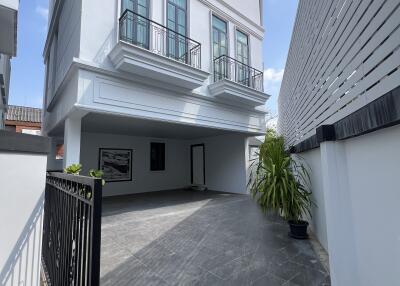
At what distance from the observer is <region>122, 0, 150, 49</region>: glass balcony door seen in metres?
4.91

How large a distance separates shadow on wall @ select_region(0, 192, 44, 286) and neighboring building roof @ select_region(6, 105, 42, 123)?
1488 cm

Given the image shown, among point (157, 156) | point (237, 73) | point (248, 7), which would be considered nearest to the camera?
point (237, 73)

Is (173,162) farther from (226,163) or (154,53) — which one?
(154,53)

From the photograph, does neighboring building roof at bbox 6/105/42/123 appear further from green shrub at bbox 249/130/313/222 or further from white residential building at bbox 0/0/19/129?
green shrub at bbox 249/130/313/222

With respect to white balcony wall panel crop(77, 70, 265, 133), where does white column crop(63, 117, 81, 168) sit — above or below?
below

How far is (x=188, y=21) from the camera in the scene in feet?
20.6

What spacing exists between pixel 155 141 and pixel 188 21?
531cm

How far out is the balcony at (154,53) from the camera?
4469mm

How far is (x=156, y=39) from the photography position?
211 inches

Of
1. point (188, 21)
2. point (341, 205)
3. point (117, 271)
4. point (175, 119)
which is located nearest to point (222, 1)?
point (188, 21)

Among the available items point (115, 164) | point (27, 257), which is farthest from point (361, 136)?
point (115, 164)

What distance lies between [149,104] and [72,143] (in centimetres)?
185

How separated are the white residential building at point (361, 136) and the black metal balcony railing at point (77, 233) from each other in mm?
1783

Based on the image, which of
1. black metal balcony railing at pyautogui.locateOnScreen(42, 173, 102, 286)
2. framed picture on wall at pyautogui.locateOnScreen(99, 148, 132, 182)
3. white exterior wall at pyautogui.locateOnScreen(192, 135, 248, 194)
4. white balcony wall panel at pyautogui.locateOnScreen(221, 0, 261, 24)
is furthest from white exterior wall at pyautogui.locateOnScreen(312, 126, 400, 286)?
framed picture on wall at pyautogui.locateOnScreen(99, 148, 132, 182)
